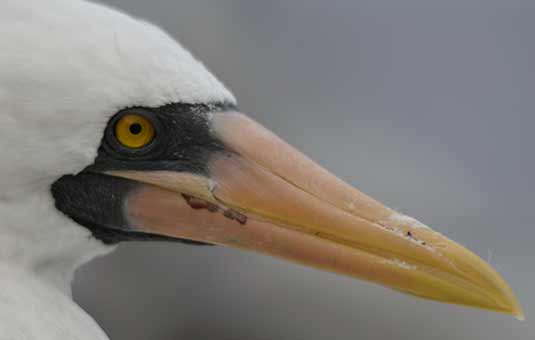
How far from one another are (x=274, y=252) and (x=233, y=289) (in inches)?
130

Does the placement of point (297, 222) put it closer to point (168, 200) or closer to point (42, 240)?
point (168, 200)

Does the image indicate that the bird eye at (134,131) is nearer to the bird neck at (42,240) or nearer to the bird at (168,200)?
the bird at (168,200)

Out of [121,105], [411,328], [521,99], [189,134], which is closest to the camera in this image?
[121,105]

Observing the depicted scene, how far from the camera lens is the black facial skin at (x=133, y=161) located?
1854 millimetres

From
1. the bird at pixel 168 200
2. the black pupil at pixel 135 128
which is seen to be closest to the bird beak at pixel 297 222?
the bird at pixel 168 200

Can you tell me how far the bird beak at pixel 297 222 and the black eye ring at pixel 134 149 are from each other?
44mm

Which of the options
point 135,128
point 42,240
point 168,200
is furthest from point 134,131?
point 42,240

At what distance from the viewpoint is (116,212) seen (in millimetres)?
1958

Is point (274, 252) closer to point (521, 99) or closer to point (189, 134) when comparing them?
point (189, 134)

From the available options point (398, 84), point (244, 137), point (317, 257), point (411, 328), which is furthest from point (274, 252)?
point (398, 84)

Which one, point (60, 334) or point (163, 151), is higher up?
point (163, 151)

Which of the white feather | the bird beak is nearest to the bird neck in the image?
the white feather

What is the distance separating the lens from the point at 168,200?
1.93 meters

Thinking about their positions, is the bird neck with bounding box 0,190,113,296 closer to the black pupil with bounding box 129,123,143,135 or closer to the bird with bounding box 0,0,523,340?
the bird with bounding box 0,0,523,340
